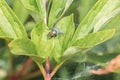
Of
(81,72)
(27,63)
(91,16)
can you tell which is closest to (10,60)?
(27,63)

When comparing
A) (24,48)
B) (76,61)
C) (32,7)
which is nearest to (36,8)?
(32,7)

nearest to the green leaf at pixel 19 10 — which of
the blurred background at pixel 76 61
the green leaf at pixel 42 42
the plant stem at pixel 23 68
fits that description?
the blurred background at pixel 76 61

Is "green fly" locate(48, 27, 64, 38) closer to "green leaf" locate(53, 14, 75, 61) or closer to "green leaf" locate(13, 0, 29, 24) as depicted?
"green leaf" locate(53, 14, 75, 61)

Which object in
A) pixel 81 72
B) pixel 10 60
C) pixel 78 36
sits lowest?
pixel 81 72

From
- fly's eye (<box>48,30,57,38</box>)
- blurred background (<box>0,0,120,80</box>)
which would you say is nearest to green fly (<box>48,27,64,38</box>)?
fly's eye (<box>48,30,57,38</box>)

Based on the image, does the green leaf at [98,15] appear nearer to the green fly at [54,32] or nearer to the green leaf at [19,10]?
the green fly at [54,32]

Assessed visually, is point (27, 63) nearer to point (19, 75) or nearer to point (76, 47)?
point (19, 75)
